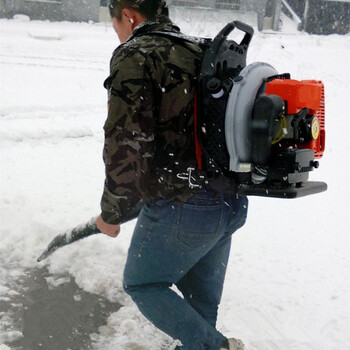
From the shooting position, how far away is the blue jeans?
2.13 metres

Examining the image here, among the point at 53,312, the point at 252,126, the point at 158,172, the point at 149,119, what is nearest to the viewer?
the point at 252,126

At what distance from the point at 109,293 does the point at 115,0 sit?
184cm

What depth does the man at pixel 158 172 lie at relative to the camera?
202 centimetres

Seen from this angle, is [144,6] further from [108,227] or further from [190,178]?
[108,227]

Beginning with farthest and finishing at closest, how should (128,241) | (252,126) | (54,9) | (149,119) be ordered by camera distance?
(54,9) → (128,241) → (149,119) → (252,126)

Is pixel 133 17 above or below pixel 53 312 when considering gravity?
above

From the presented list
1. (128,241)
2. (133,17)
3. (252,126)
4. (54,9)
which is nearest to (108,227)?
(252,126)

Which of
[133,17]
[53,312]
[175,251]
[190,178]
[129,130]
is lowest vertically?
[53,312]

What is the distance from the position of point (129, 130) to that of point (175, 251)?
21.0 inches

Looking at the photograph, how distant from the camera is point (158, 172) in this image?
7.00ft

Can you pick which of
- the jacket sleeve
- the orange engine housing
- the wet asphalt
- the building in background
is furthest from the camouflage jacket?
the building in background

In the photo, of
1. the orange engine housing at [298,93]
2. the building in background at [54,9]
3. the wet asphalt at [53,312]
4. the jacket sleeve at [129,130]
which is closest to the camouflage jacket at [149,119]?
the jacket sleeve at [129,130]

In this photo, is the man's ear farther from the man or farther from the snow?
the snow

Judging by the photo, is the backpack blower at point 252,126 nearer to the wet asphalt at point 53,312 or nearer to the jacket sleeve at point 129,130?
the jacket sleeve at point 129,130
